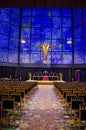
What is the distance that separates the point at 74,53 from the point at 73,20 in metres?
4.77

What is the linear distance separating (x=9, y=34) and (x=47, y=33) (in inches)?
217

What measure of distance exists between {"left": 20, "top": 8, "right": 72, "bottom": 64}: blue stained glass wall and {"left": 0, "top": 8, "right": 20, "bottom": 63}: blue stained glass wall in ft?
3.28

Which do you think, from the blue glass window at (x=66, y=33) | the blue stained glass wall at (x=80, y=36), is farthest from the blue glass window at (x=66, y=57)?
the blue glass window at (x=66, y=33)

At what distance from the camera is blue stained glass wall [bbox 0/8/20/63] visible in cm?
2947

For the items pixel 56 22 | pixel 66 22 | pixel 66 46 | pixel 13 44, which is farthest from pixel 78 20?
pixel 13 44

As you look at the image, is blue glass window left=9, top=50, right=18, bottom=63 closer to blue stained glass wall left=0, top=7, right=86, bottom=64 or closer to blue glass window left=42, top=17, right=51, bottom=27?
blue stained glass wall left=0, top=7, right=86, bottom=64

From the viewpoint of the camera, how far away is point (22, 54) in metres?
31.3

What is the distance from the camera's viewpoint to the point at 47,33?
1258 inches

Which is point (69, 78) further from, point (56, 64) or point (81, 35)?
point (81, 35)

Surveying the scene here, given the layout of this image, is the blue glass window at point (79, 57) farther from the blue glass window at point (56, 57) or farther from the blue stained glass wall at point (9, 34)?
the blue stained glass wall at point (9, 34)

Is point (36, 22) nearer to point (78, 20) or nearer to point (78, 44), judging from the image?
point (78, 20)

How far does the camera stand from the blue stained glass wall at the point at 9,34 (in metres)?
29.5

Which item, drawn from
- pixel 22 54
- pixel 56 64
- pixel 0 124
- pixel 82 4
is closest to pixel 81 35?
pixel 56 64

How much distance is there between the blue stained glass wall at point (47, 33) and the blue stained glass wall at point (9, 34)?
1000 millimetres
